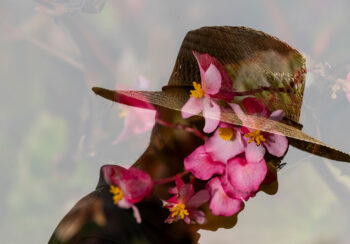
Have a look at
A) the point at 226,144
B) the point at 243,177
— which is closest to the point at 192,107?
the point at 226,144

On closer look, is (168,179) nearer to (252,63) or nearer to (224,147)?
(224,147)

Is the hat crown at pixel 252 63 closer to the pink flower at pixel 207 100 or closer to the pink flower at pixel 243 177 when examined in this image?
the pink flower at pixel 207 100

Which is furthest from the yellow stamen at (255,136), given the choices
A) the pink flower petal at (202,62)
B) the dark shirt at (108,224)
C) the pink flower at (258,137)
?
the dark shirt at (108,224)

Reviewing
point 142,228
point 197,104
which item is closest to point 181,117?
point 197,104

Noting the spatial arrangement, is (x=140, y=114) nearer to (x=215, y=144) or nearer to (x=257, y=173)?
(x=215, y=144)

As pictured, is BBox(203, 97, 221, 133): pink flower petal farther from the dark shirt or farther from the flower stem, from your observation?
the dark shirt
